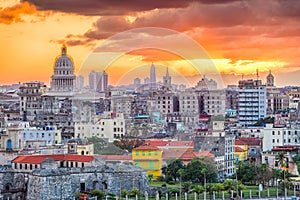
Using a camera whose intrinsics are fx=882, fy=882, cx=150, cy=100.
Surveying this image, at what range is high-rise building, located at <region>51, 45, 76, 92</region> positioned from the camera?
11731 cm

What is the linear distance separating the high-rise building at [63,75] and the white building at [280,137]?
5626cm

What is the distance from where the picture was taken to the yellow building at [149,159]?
5181 centimetres

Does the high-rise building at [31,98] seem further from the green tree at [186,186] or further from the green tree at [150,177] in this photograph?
the green tree at [186,186]

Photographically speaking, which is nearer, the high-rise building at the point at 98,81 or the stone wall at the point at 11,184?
the stone wall at the point at 11,184

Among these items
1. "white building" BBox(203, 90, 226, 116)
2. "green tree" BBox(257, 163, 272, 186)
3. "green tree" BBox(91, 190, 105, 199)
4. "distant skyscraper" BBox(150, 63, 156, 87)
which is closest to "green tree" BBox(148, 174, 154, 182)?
"green tree" BBox(257, 163, 272, 186)

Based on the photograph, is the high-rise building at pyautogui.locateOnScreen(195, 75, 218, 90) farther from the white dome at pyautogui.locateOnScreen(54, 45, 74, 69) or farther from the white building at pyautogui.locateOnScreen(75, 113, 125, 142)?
the white dome at pyautogui.locateOnScreen(54, 45, 74, 69)

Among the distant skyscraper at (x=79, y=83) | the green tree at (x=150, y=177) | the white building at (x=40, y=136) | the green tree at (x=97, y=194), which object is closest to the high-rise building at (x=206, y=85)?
the distant skyscraper at (x=79, y=83)

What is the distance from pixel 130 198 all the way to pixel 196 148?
15.0 meters

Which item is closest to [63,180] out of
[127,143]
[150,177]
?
[150,177]

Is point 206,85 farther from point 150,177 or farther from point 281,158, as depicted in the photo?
point 150,177

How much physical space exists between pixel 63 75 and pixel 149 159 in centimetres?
6735

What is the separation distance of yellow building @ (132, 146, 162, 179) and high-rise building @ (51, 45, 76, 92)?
214 feet

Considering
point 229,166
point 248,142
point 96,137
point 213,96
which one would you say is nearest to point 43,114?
point 213,96

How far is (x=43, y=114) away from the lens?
9831 cm
